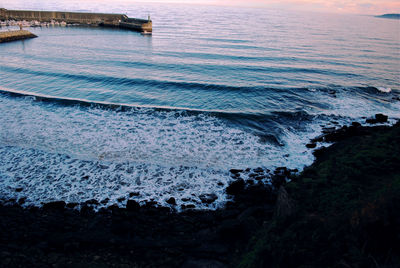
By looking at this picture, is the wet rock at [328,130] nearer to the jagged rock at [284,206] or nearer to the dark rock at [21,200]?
the jagged rock at [284,206]

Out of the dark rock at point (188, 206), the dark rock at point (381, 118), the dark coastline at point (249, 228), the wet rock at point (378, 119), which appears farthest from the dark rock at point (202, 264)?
the dark rock at point (381, 118)

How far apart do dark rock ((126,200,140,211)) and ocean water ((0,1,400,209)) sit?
1.69 ft

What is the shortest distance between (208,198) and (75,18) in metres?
73.9

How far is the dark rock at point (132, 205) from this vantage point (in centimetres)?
808

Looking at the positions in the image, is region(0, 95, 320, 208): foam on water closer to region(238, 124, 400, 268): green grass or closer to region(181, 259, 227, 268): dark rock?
Answer: region(181, 259, 227, 268): dark rock

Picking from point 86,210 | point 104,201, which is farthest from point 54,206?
point 104,201

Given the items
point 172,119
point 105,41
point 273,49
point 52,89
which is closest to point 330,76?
point 273,49

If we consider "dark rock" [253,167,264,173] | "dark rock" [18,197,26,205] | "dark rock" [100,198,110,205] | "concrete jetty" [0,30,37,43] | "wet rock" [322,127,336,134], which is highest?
"concrete jetty" [0,30,37,43]

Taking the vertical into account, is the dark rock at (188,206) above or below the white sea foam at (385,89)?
below

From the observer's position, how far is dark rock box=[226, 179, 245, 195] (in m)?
8.96

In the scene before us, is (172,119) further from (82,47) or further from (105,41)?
(105,41)

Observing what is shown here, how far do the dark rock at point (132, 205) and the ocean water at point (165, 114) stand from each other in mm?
514

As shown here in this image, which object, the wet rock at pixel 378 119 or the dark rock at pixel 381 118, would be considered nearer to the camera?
the wet rock at pixel 378 119

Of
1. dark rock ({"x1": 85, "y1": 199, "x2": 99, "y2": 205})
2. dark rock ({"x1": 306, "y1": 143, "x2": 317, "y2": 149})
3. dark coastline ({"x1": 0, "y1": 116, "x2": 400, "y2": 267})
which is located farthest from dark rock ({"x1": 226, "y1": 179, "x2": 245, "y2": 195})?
dark rock ({"x1": 306, "y1": 143, "x2": 317, "y2": 149})
